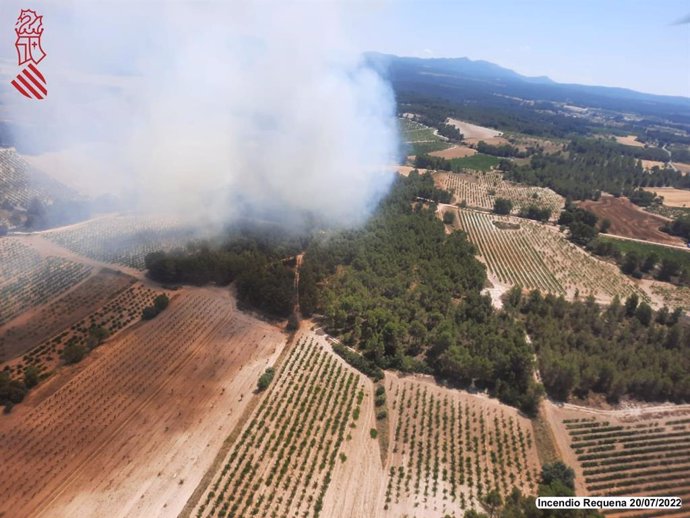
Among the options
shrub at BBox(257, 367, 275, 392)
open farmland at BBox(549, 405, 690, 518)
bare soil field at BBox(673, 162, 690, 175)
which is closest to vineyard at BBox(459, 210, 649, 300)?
open farmland at BBox(549, 405, 690, 518)

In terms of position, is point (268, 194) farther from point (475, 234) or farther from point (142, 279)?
point (475, 234)

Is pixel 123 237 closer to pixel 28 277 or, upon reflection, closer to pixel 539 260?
pixel 28 277

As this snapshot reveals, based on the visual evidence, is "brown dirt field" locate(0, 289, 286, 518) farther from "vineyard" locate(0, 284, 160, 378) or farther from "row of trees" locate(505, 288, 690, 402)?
"row of trees" locate(505, 288, 690, 402)

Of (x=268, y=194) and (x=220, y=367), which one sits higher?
(x=268, y=194)

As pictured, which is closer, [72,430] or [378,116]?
[72,430]

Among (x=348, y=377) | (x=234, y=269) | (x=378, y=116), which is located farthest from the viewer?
(x=378, y=116)

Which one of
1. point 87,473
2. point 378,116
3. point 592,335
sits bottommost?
point 87,473

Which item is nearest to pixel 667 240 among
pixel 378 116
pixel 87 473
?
pixel 378 116

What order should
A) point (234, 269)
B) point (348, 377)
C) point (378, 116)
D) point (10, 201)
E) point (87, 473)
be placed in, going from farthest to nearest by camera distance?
point (378, 116), point (10, 201), point (234, 269), point (348, 377), point (87, 473)
